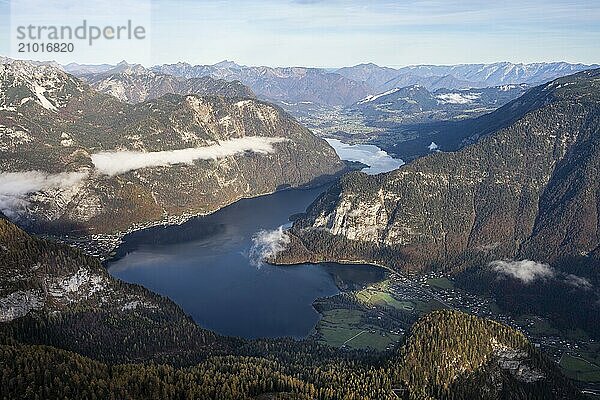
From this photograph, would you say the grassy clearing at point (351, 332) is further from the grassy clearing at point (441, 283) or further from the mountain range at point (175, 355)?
the grassy clearing at point (441, 283)

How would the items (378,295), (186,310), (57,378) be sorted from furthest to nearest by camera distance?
(378,295), (186,310), (57,378)

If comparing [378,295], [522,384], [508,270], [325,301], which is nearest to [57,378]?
[522,384]

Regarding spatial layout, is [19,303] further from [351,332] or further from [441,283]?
[441,283]

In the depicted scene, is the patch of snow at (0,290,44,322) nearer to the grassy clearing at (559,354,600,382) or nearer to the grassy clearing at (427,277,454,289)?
the grassy clearing at (559,354,600,382)

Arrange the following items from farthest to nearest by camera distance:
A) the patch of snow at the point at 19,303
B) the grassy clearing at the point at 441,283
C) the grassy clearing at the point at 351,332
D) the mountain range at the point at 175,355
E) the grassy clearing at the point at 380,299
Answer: the grassy clearing at the point at 441,283 < the grassy clearing at the point at 380,299 < the grassy clearing at the point at 351,332 < the patch of snow at the point at 19,303 < the mountain range at the point at 175,355

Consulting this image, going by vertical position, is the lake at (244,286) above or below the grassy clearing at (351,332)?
above

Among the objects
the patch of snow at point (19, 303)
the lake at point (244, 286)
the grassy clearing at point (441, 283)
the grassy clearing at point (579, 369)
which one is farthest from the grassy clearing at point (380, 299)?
the patch of snow at point (19, 303)

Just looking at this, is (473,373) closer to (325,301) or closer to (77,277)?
(325,301)
